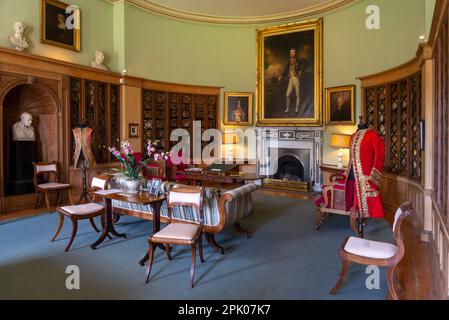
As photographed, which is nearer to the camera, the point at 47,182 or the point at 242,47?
the point at 47,182

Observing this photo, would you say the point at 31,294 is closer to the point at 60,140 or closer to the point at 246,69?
the point at 60,140

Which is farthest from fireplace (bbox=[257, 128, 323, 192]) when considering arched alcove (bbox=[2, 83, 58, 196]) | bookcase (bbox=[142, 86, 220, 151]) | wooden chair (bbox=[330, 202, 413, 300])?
wooden chair (bbox=[330, 202, 413, 300])

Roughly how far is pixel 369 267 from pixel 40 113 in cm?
700

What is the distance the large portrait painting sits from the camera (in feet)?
29.6

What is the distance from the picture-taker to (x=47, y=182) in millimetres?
7023

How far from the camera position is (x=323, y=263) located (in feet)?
12.9

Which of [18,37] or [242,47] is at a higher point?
[242,47]

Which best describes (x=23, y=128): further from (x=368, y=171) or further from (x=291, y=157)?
(x=291, y=157)

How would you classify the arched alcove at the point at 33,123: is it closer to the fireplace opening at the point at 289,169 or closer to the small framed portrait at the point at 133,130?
the small framed portrait at the point at 133,130

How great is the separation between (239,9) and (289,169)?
484cm

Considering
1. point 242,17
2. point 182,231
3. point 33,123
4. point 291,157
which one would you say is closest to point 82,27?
point 33,123

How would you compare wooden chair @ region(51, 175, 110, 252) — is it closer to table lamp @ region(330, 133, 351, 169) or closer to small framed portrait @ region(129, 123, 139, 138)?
small framed portrait @ region(129, 123, 139, 138)

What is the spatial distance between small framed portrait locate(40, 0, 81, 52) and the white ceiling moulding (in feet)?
5.14

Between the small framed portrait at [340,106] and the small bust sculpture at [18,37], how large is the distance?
7.21 meters
